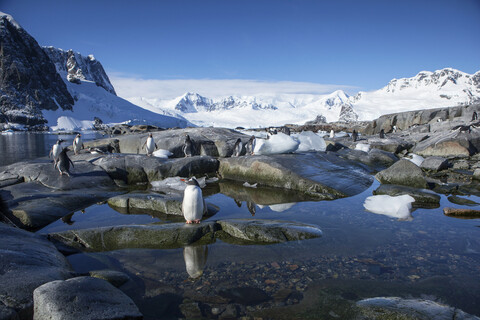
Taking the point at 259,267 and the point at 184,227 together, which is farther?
the point at 184,227

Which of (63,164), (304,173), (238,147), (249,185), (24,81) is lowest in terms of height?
(249,185)

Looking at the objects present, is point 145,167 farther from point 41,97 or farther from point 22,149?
point 41,97

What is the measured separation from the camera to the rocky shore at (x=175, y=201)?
2.44 meters

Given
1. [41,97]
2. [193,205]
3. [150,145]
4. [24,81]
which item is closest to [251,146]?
[150,145]

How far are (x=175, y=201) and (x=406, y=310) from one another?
4.35 meters

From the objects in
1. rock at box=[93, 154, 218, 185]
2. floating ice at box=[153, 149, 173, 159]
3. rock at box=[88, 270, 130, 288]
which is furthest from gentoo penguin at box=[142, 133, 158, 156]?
rock at box=[88, 270, 130, 288]

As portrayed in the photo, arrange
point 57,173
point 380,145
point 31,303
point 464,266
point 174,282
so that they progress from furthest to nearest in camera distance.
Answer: point 380,145 → point 57,173 → point 464,266 → point 174,282 → point 31,303

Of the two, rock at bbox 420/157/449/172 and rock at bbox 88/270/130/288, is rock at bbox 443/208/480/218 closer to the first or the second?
rock at bbox 420/157/449/172

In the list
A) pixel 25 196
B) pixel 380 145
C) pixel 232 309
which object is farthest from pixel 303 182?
pixel 380 145

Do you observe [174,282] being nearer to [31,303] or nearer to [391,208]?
[31,303]

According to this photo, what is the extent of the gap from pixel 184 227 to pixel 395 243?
3061 millimetres

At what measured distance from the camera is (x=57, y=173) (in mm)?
7590

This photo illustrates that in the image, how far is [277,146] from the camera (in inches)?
396

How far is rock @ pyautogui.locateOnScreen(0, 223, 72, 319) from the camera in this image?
2264mm
